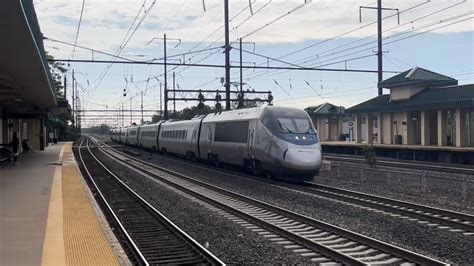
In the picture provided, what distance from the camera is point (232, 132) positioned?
25203 millimetres

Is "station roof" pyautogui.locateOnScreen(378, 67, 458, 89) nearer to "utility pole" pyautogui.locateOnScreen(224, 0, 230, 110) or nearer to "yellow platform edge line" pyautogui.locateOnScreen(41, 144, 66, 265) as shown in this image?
"utility pole" pyautogui.locateOnScreen(224, 0, 230, 110)

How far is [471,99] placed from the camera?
30516 mm

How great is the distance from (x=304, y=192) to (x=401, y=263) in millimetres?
9520

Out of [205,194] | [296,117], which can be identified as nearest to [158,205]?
[205,194]

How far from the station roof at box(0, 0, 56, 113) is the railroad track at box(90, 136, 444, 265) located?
6.12 meters

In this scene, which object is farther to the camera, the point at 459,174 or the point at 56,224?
the point at 459,174

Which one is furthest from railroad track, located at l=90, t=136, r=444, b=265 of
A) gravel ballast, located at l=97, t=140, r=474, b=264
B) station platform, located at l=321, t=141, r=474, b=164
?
station platform, located at l=321, t=141, r=474, b=164

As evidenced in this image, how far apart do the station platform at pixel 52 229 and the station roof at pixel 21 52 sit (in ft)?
12.9

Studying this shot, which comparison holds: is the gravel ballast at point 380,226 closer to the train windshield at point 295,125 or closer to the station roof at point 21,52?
the train windshield at point 295,125

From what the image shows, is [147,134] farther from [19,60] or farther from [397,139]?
[19,60]

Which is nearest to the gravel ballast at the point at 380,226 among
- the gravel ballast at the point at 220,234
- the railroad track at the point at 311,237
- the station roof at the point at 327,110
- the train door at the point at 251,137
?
the railroad track at the point at 311,237

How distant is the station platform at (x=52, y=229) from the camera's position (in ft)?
27.3

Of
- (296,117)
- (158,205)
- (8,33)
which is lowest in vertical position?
(158,205)

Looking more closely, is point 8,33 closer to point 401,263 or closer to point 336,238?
point 336,238
